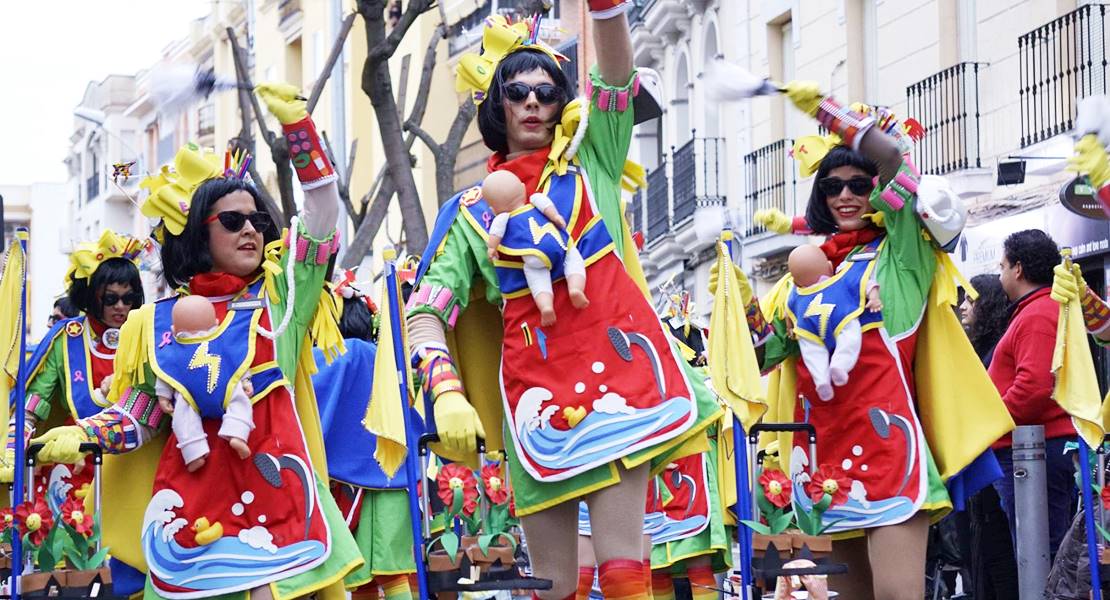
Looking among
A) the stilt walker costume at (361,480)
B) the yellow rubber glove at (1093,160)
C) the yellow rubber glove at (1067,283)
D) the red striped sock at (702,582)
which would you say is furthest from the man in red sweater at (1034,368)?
the yellow rubber glove at (1093,160)

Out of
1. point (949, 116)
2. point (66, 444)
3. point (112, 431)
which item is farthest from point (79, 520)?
point (949, 116)

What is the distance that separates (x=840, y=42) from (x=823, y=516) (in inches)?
606

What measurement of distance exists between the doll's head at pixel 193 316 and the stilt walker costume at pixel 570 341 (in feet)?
2.51

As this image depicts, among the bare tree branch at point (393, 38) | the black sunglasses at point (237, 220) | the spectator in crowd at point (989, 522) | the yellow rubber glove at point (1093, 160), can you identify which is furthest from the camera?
the bare tree branch at point (393, 38)

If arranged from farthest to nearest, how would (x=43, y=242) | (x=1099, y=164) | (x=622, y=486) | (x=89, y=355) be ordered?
(x=43, y=242) → (x=89, y=355) → (x=1099, y=164) → (x=622, y=486)

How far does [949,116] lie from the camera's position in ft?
62.6

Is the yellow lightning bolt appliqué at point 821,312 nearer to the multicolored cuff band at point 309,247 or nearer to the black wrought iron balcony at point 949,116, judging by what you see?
the multicolored cuff band at point 309,247

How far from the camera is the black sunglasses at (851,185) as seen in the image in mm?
7418

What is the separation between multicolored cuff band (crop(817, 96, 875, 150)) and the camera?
6.65m

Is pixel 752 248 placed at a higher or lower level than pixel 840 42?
lower

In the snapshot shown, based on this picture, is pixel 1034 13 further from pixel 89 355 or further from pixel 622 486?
pixel 622 486

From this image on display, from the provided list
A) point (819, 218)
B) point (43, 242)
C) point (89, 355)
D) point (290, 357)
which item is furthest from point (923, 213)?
point (43, 242)

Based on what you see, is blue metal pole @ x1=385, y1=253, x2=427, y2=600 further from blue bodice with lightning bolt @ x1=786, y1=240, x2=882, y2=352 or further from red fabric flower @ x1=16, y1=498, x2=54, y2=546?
red fabric flower @ x1=16, y1=498, x2=54, y2=546

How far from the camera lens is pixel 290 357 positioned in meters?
6.68
